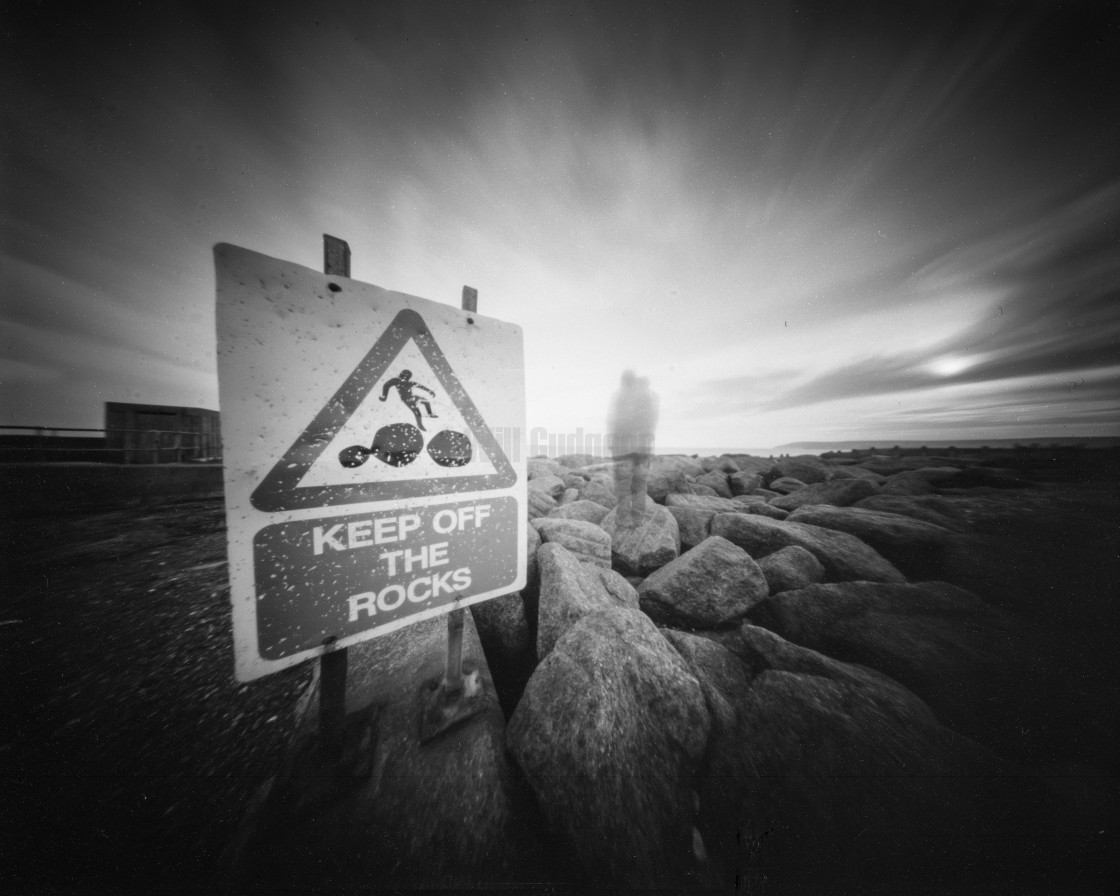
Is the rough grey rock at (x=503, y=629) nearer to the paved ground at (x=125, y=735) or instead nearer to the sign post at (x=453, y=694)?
the sign post at (x=453, y=694)

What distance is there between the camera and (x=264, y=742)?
1641 millimetres

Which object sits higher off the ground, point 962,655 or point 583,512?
point 583,512

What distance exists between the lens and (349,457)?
3.96 feet

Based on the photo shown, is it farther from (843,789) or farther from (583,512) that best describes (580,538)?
(843,789)

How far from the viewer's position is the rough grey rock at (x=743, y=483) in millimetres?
6133

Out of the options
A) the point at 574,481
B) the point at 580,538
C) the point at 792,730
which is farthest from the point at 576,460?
the point at 792,730

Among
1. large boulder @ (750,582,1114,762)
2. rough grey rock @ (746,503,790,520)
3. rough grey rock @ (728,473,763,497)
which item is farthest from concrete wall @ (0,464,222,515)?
rough grey rock @ (728,473,763,497)

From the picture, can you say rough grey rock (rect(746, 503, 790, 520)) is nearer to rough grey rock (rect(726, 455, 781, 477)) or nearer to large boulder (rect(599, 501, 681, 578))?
large boulder (rect(599, 501, 681, 578))

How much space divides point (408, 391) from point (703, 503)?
4.23 m

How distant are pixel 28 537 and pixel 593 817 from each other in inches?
355

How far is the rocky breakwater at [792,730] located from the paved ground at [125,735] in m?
1.29

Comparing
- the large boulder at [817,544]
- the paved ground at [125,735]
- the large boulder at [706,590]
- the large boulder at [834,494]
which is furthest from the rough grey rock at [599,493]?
the paved ground at [125,735]

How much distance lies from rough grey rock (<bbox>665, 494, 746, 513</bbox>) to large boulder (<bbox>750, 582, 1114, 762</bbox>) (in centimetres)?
184

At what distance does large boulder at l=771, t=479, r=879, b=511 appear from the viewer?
4473 millimetres
